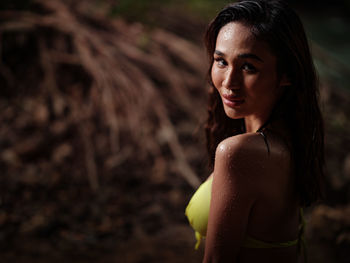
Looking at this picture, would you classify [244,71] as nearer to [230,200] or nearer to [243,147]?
[243,147]

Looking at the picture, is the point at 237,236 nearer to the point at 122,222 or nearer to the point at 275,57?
the point at 275,57

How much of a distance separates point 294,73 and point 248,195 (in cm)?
45

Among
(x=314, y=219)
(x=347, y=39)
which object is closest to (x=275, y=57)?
(x=314, y=219)

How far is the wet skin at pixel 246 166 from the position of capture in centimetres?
124

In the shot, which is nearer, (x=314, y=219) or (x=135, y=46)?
(x=314, y=219)

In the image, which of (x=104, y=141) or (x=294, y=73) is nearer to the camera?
(x=294, y=73)

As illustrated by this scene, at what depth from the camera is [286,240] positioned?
1.41m

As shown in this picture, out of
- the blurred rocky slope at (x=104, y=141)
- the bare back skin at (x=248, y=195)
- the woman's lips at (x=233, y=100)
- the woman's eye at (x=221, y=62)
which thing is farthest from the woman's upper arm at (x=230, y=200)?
the blurred rocky slope at (x=104, y=141)

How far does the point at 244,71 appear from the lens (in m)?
1.28

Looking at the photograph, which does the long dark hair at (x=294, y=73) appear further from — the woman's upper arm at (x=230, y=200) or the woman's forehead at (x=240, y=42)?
the woman's upper arm at (x=230, y=200)

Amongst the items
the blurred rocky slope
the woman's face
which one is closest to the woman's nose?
the woman's face

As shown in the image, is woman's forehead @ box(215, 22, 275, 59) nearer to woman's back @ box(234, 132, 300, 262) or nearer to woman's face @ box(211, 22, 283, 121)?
woman's face @ box(211, 22, 283, 121)

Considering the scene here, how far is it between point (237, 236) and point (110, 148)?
247cm

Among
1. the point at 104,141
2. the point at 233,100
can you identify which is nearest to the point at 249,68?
the point at 233,100
